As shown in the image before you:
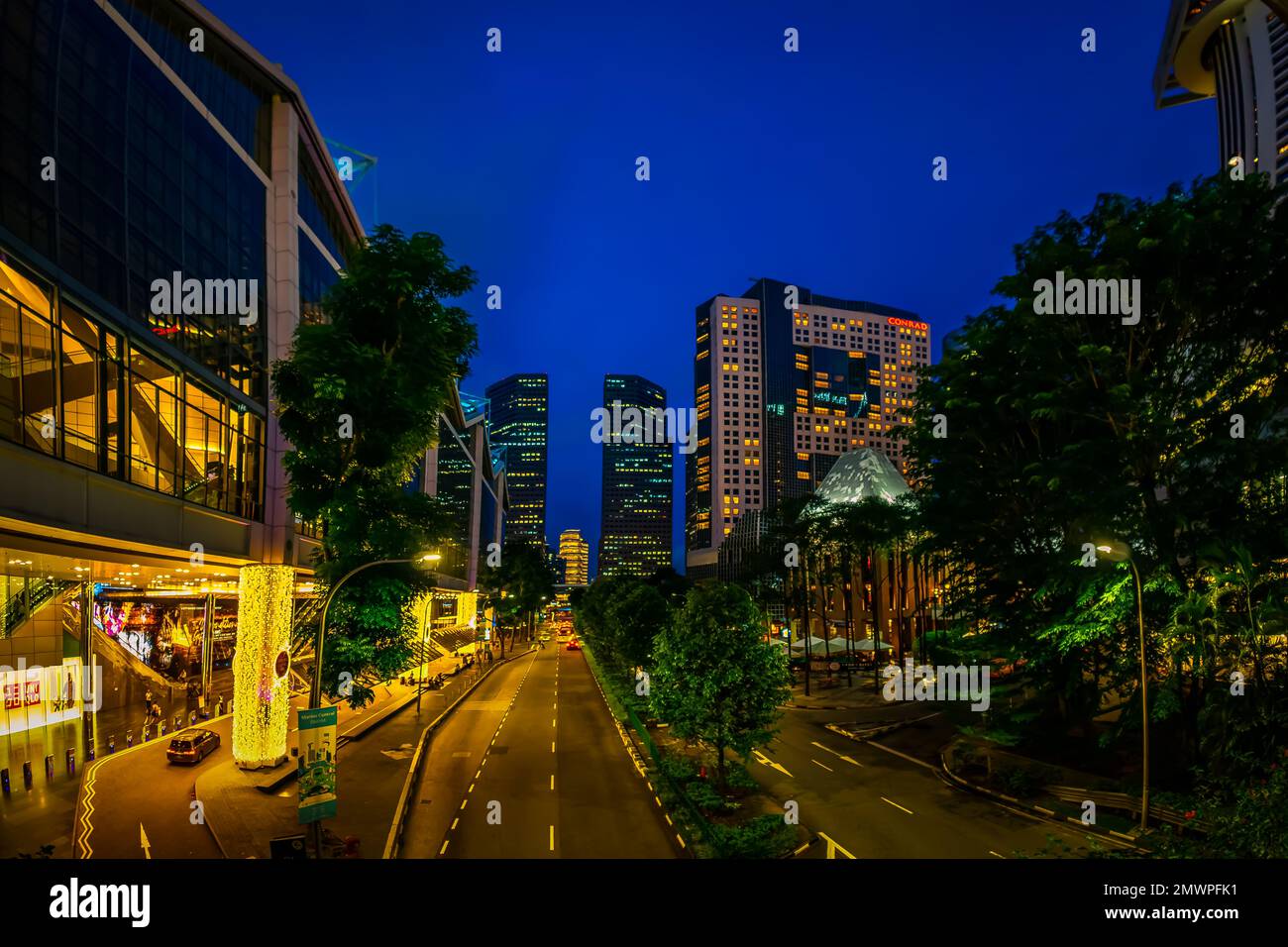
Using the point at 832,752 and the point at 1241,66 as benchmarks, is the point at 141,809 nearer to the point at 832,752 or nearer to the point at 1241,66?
the point at 832,752

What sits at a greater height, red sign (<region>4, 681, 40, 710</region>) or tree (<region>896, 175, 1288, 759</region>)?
tree (<region>896, 175, 1288, 759</region>)

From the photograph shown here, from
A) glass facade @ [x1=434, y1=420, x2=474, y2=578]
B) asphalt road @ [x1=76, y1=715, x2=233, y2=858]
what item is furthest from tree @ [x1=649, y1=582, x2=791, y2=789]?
glass facade @ [x1=434, y1=420, x2=474, y2=578]

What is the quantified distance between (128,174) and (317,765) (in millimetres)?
20584

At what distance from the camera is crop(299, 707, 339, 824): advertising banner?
1812cm

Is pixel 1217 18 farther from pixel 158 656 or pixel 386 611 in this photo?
pixel 158 656

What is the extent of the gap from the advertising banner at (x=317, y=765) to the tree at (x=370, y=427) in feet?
19.2

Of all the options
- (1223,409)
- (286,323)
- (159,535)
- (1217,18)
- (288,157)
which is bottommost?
(159,535)

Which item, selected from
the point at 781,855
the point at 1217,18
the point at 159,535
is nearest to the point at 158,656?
the point at 159,535

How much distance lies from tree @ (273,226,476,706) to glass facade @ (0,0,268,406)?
5.89 metres

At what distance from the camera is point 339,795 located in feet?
88.3

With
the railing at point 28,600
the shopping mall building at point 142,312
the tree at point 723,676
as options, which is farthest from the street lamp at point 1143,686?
the railing at point 28,600

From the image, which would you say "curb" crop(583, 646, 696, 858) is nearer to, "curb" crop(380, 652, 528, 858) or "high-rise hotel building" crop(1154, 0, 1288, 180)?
"curb" crop(380, 652, 528, 858)
